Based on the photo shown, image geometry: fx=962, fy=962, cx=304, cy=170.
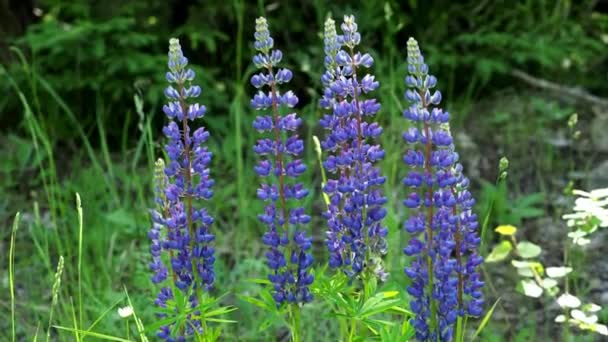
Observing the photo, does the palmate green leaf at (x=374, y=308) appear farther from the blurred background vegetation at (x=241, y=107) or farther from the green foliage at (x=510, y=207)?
the green foliage at (x=510, y=207)

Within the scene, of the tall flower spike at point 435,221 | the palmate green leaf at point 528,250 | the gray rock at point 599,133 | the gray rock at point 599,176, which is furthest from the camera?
the gray rock at point 599,133

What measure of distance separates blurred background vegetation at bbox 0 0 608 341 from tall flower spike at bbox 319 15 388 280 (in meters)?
1.31

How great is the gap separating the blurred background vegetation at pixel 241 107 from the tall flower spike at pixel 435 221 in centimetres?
136

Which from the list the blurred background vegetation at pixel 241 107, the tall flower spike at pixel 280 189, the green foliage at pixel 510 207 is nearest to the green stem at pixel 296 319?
the tall flower spike at pixel 280 189

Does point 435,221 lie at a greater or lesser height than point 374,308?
greater

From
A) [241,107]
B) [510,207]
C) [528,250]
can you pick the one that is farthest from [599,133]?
[528,250]

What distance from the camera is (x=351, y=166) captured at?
6.72ft

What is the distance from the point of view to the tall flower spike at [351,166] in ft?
6.46

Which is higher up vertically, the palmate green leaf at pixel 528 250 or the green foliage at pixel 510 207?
the palmate green leaf at pixel 528 250

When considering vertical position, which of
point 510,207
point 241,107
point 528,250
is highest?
point 241,107

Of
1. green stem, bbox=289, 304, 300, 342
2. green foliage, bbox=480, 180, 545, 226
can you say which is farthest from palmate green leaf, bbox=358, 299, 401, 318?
green foliage, bbox=480, 180, 545, 226

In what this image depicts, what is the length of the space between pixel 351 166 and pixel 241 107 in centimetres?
243

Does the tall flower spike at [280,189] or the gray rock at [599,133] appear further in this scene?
the gray rock at [599,133]

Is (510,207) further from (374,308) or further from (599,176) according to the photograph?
(374,308)
